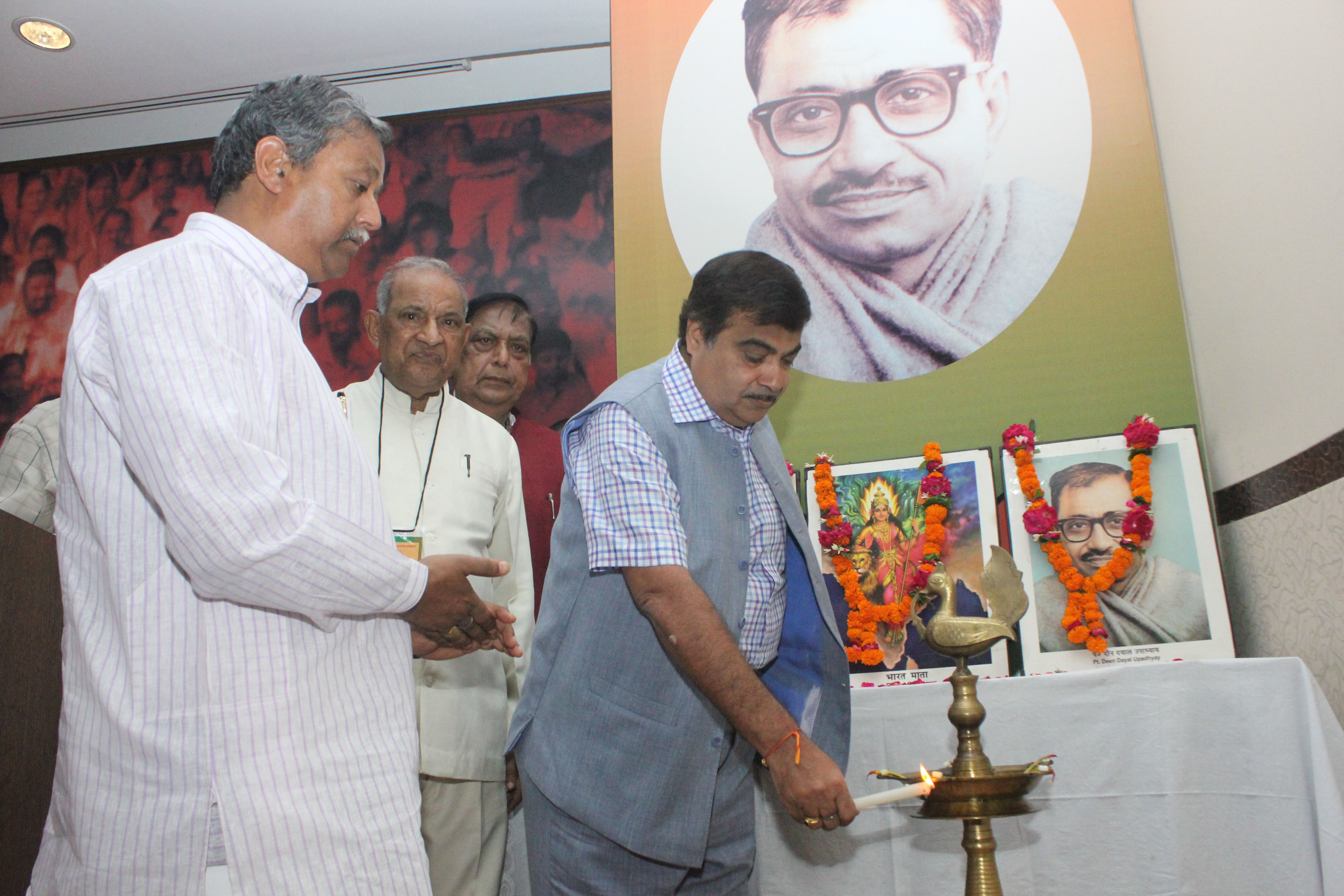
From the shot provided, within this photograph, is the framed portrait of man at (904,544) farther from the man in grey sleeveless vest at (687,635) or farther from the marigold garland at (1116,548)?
the man in grey sleeveless vest at (687,635)

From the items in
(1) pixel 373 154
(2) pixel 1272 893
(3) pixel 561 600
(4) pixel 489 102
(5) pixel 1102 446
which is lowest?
(2) pixel 1272 893

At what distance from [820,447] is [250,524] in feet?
6.40

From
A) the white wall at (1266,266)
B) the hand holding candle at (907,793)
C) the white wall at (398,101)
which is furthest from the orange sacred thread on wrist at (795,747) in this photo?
the white wall at (398,101)

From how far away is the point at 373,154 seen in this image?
174 cm

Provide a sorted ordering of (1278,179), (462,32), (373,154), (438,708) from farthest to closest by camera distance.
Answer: (462,32) → (438,708) → (1278,179) → (373,154)

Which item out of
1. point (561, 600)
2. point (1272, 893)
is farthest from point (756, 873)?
point (1272, 893)

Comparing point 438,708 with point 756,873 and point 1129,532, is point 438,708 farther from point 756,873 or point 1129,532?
point 1129,532

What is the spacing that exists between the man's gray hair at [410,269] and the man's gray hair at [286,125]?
130 cm

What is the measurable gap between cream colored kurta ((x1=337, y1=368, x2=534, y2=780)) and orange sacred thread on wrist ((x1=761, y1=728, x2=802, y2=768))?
849 millimetres

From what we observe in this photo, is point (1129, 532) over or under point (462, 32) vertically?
under

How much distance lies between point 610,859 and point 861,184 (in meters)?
2.07

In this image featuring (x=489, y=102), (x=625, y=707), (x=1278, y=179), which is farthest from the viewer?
(x=489, y=102)

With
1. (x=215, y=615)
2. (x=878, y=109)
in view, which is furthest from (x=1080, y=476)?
(x=215, y=615)

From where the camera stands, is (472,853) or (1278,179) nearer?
(1278,179)
